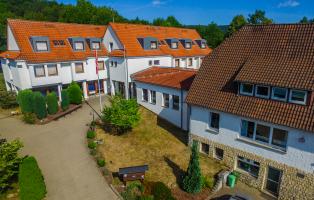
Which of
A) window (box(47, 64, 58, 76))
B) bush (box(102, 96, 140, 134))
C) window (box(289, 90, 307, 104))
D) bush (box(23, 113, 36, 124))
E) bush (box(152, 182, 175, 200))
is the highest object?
window (box(47, 64, 58, 76))

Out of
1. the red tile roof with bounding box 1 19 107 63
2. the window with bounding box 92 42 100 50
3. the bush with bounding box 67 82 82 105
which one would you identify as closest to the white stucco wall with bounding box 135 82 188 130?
the bush with bounding box 67 82 82 105

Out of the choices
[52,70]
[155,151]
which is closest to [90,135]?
[155,151]

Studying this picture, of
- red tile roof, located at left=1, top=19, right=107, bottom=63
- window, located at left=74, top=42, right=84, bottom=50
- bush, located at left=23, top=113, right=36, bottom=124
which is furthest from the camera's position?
window, located at left=74, top=42, right=84, bottom=50

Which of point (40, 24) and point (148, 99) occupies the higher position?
point (40, 24)

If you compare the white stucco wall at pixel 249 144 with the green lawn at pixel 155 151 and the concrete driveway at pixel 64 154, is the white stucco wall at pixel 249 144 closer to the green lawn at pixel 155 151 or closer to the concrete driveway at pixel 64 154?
the green lawn at pixel 155 151

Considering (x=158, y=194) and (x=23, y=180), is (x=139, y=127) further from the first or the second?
(x=23, y=180)

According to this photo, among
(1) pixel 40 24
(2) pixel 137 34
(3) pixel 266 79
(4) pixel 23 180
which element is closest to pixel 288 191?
(3) pixel 266 79

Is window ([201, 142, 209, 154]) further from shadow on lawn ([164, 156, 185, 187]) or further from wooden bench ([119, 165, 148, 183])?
wooden bench ([119, 165, 148, 183])
